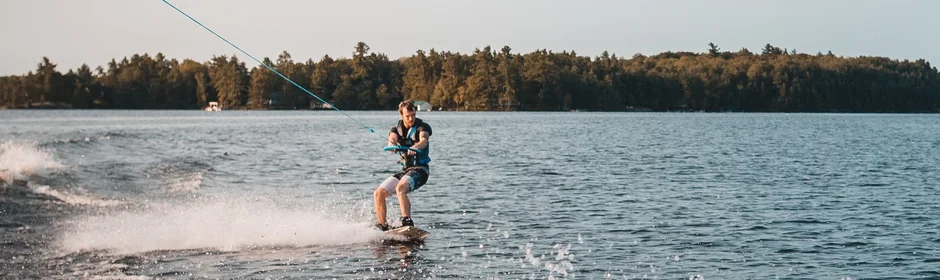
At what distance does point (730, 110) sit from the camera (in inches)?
7549

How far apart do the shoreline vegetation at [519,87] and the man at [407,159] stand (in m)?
165

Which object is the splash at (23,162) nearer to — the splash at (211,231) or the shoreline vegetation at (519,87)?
the splash at (211,231)

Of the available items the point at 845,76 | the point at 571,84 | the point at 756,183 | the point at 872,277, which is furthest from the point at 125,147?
the point at 845,76

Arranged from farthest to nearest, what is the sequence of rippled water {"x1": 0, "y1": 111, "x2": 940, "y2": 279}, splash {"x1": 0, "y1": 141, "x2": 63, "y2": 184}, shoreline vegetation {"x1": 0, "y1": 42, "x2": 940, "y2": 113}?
shoreline vegetation {"x1": 0, "y1": 42, "x2": 940, "y2": 113} < splash {"x1": 0, "y1": 141, "x2": 63, "y2": 184} < rippled water {"x1": 0, "y1": 111, "x2": 940, "y2": 279}

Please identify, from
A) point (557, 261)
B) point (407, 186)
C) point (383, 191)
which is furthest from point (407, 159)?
point (557, 261)

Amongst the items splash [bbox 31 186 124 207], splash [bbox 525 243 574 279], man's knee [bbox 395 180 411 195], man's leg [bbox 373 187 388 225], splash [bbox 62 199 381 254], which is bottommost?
splash [bbox 31 186 124 207]

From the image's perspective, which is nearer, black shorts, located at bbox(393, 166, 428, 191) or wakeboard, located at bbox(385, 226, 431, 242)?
black shorts, located at bbox(393, 166, 428, 191)

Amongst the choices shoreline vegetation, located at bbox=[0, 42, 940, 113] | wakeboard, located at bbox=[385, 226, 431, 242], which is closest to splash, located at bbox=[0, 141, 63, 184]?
wakeboard, located at bbox=[385, 226, 431, 242]

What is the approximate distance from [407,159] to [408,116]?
0.90 m

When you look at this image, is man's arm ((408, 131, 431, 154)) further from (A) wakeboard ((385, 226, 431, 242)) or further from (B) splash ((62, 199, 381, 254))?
(B) splash ((62, 199, 381, 254))

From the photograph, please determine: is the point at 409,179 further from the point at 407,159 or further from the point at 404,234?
the point at 404,234

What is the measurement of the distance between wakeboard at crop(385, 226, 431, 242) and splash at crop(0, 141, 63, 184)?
39.4 feet

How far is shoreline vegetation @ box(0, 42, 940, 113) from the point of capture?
7185 inches

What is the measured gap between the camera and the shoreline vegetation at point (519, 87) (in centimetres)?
18250
